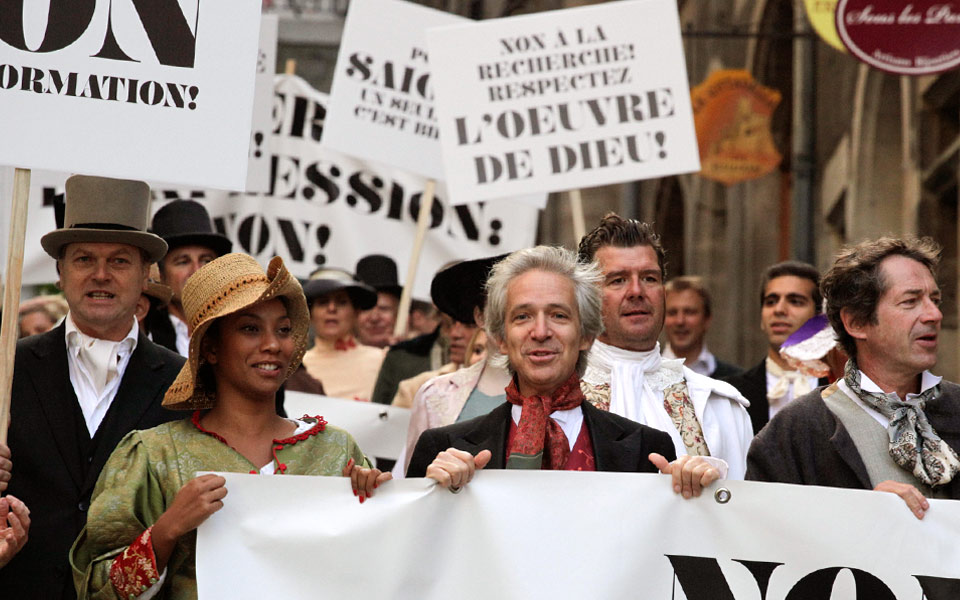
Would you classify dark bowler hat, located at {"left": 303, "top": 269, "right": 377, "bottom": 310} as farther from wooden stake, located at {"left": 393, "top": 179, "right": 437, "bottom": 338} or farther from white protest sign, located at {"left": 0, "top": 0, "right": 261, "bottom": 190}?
white protest sign, located at {"left": 0, "top": 0, "right": 261, "bottom": 190}

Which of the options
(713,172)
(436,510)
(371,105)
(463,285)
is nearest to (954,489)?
(436,510)

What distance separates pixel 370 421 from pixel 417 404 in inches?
66.2

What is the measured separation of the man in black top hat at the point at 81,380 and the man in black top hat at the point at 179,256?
1.24 metres

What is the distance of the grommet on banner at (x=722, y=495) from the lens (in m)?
3.76

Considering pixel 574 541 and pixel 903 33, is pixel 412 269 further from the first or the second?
pixel 574 541

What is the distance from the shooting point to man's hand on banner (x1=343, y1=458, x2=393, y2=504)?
3.75 meters

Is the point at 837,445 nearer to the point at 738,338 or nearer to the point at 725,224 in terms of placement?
the point at 738,338

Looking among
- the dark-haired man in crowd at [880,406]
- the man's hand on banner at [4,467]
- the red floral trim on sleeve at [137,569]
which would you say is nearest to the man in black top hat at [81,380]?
the man's hand on banner at [4,467]

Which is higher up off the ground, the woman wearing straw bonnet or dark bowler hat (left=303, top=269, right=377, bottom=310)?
dark bowler hat (left=303, top=269, right=377, bottom=310)

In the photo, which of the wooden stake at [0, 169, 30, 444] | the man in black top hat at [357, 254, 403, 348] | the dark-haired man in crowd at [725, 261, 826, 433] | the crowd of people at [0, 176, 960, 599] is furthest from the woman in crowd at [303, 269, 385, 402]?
the wooden stake at [0, 169, 30, 444]

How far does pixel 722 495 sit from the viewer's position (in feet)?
12.4

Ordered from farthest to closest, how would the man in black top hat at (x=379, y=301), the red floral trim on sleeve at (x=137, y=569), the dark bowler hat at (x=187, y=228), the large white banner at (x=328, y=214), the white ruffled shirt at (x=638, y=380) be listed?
1. the large white banner at (x=328, y=214)
2. the man in black top hat at (x=379, y=301)
3. the dark bowler hat at (x=187, y=228)
4. the white ruffled shirt at (x=638, y=380)
5. the red floral trim on sleeve at (x=137, y=569)

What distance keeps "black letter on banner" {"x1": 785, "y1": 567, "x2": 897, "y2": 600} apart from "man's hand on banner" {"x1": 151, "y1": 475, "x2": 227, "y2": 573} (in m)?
1.45

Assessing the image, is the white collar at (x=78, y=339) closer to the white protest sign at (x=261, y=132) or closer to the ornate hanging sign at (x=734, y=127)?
the white protest sign at (x=261, y=132)
